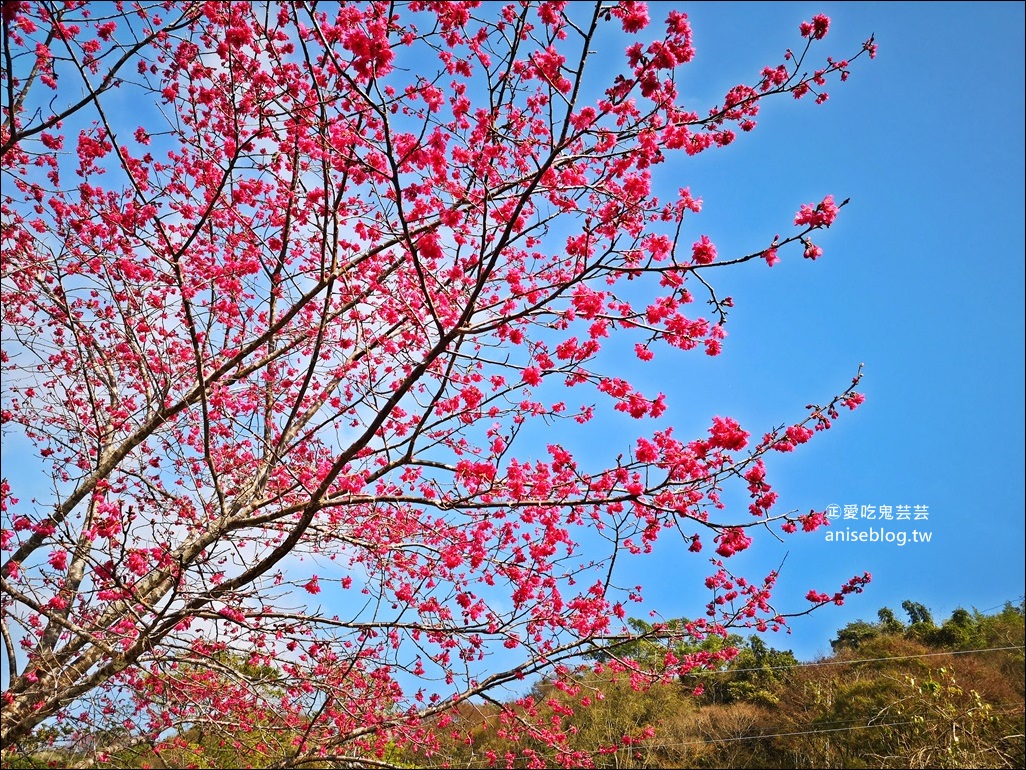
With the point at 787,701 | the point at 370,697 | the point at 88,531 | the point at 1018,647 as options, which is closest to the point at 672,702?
the point at 787,701

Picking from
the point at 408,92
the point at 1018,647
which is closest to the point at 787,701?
the point at 1018,647

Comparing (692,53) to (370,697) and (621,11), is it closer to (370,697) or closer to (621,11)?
(621,11)

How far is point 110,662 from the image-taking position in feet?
15.3

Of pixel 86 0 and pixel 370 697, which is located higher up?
pixel 86 0

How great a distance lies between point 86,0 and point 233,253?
2225 millimetres

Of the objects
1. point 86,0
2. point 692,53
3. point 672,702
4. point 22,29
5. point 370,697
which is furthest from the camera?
point 672,702

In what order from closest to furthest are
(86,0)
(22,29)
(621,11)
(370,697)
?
(621,11)
(86,0)
(22,29)
(370,697)

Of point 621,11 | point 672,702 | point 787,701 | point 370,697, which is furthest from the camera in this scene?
point 672,702

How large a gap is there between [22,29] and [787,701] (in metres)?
21.3

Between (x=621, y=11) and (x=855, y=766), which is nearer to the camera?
(x=621, y=11)

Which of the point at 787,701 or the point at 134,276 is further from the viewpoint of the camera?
the point at 787,701

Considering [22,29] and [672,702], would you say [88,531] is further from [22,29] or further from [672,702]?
[672,702]

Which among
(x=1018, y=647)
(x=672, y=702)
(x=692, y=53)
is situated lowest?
(x=672, y=702)

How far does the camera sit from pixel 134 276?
5.73m
